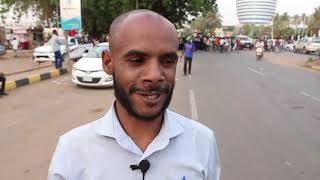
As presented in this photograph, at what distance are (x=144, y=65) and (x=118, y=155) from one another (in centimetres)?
32

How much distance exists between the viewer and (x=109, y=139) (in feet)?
4.48

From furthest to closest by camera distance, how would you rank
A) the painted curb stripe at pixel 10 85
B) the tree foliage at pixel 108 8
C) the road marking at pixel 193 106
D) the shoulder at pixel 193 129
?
the tree foliage at pixel 108 8 < the painted curb stripe at pixel 10 85 < the road marking at pixel 193 106 < the shoulder at pixel 193 129

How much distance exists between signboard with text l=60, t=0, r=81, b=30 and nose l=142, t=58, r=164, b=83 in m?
16.8

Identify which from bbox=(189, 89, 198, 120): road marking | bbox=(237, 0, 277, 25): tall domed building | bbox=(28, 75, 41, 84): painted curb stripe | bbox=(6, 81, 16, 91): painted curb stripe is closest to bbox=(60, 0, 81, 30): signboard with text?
bbox=(28, 75, 41, 84): painted curb stripe

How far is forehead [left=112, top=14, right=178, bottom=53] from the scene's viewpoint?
135cm

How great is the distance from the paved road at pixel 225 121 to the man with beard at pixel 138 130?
3375 mm

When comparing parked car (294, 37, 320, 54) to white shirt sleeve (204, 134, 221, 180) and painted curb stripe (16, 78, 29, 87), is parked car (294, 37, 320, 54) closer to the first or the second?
painted curb stripe (16, 78, 29, 87)

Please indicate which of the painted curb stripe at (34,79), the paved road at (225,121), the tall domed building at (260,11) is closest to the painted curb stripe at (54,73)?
the painted curb stripe at (34,79)

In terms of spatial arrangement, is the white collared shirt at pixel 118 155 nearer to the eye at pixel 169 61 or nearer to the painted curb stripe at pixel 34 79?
the eye at pixel 169 61

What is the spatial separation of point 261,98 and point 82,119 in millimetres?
5193

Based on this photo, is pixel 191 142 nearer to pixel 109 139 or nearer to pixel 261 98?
pixel 109 139

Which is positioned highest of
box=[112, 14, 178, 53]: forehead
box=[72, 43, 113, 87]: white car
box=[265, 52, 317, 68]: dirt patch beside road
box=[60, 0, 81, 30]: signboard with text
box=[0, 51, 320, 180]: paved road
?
box=[60, 0, 81, 30]: signboard with text

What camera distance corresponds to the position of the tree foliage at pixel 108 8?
38.4 m

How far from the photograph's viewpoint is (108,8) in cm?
3947
